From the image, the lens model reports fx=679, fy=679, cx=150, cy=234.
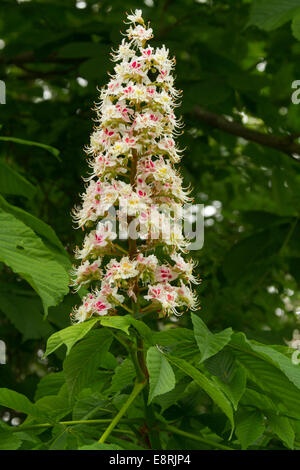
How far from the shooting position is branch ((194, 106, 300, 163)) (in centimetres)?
508

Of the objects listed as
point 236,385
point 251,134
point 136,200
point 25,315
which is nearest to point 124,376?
point 236,385

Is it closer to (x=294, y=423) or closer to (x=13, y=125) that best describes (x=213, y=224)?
(x=13, y=125)

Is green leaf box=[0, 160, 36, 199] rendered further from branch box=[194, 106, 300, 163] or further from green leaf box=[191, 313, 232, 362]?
branch box=[194, 106, 300, 163]

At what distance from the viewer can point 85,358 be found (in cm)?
242

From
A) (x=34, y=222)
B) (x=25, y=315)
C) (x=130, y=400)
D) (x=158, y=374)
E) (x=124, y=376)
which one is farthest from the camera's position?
(x=25, y=315)

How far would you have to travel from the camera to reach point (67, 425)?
245 cm

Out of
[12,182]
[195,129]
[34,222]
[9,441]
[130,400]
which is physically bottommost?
[9,441]

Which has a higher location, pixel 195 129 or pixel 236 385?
pixel 195 129

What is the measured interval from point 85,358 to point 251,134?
10.9ft

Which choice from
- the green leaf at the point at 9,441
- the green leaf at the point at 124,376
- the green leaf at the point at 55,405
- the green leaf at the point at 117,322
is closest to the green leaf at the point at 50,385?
the green leaf at the point at 55,405

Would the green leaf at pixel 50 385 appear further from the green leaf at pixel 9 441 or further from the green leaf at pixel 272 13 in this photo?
the green leaf at pixel 272 13

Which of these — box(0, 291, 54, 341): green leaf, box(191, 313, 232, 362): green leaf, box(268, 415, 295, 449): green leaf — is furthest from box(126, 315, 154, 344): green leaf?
box(0, 291, 54, 341): green leaf

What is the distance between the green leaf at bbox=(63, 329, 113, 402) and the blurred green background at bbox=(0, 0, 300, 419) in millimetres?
1523

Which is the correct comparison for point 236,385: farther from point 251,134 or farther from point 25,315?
point 251,134
